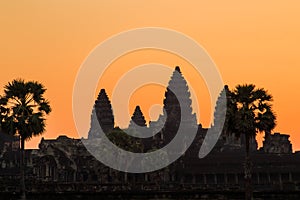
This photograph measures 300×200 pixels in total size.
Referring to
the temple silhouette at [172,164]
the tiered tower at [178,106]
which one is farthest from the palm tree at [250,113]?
the tiered tower at [178,106]

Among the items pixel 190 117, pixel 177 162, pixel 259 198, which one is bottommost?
pixel 259 198

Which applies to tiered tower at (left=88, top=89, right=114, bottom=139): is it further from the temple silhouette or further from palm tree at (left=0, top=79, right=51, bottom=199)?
palm tree at (left=0, top=79, right=51, bottom=199)

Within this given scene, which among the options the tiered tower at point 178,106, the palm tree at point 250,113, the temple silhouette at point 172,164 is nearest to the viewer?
the palm tree at point 250,113

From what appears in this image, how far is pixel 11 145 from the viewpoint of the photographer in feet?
364

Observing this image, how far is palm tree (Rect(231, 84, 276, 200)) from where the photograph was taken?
41.7 metres

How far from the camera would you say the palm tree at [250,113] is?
1642 inches

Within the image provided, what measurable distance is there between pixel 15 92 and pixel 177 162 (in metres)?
Result: 37.3

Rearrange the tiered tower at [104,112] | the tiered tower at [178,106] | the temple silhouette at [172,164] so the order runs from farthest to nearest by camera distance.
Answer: the tiered tower at [104,112] → the tiered tower at [178,106] → the temple silhouette at [172,164]

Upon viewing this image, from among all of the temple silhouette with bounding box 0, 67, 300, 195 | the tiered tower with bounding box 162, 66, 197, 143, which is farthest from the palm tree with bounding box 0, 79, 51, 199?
the tiered tower with bounding box 162, 66, 197, 143

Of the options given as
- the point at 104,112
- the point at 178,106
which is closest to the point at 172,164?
the point at 178,106

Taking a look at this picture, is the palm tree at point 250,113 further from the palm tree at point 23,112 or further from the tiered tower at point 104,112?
the tiered tower at point 104,112

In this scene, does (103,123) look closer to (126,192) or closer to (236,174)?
(236,174)

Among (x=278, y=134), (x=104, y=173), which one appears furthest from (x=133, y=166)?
(x=278, y=134)

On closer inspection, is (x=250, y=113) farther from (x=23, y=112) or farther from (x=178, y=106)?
(x=178, y=106)
